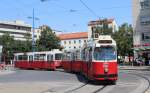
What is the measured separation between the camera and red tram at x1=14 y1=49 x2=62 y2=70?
53625mm

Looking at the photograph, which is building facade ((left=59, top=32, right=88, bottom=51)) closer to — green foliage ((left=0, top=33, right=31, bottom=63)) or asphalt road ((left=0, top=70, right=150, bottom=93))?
green foliage ((left=0, top=33, right=31, bottom=63))

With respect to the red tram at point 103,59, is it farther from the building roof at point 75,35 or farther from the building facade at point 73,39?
the building roof at point 75,35

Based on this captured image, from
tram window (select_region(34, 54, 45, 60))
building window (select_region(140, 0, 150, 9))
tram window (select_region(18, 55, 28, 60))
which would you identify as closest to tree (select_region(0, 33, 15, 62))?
tram window (select_region(18, 55, 28, 60))

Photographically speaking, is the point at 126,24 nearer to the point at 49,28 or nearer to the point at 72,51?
the point at 49,28

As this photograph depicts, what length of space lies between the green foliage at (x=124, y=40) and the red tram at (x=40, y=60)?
2694 centimetres

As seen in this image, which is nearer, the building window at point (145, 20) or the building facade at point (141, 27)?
the building window at point (145, 20)

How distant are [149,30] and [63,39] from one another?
91746 mm

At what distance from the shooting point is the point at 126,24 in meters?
94.8

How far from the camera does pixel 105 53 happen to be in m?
27.0

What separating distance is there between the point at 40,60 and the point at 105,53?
31674 mm

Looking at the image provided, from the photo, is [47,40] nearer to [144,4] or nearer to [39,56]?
[144,4]

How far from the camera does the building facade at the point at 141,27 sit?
77812 millimetres

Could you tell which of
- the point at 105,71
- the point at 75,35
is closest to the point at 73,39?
the point at 75,35

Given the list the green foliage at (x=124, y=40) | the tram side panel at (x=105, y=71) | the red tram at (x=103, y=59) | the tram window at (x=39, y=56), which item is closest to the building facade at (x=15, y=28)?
the green foliage at (x=124, y=40)
